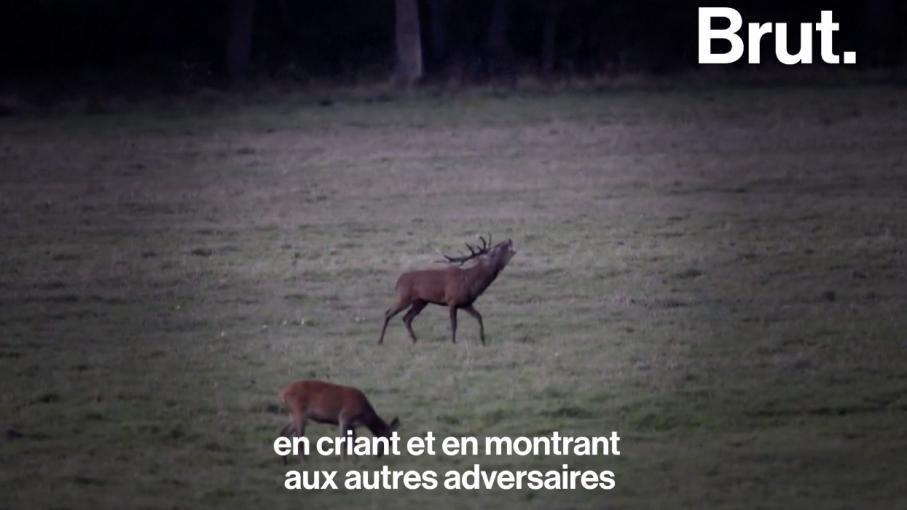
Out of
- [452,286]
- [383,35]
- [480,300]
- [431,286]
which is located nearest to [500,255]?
[452,286]

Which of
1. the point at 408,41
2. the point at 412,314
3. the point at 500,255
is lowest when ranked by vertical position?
the point at 412,314

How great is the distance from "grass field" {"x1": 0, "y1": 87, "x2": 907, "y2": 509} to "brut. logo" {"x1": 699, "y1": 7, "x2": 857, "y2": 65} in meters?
4.86

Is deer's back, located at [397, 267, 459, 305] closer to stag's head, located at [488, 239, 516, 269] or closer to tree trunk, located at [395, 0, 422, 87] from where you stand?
stag's head, located at [488, 239, 516, 269]

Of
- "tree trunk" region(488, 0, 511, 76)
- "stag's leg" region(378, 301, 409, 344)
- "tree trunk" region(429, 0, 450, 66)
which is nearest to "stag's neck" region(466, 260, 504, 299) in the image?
"stag's leg" region(378, 301, 409, 344)

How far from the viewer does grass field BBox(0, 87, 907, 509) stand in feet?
34.3

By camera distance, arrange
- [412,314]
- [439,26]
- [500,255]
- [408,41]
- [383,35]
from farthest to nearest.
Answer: [383,35]
[439,26]
[408,41]
[412,314]
[500,255]

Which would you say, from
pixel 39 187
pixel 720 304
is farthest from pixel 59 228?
pixel 720 304

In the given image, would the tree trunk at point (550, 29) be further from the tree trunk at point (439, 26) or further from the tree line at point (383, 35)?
the tree trunk at point (439, 26)

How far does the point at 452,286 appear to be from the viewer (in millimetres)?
13086

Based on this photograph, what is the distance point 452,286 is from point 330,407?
3.36 meters

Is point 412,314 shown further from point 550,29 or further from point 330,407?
point 550,29

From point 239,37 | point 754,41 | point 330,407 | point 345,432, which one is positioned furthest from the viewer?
point 239,37

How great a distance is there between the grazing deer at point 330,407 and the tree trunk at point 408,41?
22580mm

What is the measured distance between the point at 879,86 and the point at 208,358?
17796 mm
